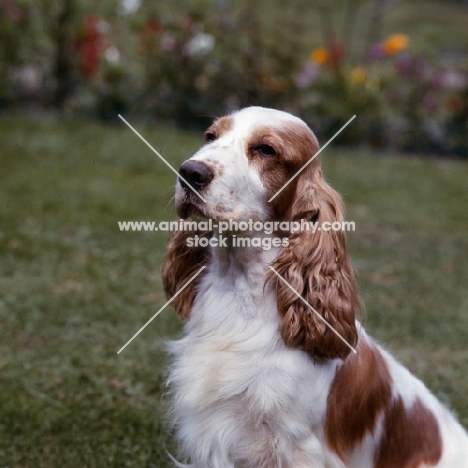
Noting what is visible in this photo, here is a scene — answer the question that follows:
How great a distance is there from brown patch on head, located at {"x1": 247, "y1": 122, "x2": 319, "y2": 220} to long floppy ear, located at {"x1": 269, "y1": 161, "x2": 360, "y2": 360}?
0.04 meters

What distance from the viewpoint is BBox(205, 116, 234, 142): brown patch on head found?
3.14m

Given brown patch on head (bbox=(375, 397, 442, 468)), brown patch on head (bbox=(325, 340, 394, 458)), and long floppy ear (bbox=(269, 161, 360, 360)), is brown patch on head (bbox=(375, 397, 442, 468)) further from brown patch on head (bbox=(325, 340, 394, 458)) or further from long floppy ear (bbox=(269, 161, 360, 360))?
long floppy ear (bbox=(269, 161, 360, 360))

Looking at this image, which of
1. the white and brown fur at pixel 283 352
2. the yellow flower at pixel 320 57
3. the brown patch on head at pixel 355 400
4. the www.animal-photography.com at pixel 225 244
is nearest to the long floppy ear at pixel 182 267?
the www.animal-photography.com at pixel 225 244

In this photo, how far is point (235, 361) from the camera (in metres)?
3.08

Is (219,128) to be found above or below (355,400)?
above

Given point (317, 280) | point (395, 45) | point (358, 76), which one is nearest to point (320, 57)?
point (358, 76)

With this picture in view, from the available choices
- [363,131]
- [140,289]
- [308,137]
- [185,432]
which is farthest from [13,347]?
[363,131]

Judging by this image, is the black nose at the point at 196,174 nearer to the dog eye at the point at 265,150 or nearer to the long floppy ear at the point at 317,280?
the dog eye at the point at 265,150

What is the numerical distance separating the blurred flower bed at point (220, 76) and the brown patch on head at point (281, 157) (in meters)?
8.12

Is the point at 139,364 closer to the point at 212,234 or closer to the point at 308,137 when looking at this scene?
the point at 212,234

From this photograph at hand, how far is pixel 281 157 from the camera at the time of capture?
307 centimetres

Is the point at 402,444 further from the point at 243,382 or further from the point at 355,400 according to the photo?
the point at 243,382

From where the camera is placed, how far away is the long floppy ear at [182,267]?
11.4ft

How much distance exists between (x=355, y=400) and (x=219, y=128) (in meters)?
1.23
